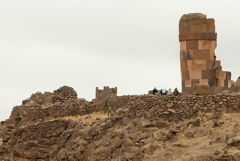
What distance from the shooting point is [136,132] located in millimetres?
21766

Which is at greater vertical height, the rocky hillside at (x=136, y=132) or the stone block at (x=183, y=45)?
the stone block at (x=183, y=45)

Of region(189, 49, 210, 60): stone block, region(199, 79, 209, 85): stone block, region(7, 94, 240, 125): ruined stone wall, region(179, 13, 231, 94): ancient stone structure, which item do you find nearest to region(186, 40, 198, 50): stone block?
region(179, 13, 231, 94): ancient stone structure

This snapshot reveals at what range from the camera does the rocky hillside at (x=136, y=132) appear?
19531mm

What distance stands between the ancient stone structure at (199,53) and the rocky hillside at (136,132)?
2.07m

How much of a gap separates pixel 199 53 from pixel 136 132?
170 inches

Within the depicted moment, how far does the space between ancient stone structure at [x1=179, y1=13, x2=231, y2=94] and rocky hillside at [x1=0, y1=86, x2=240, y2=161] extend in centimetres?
207

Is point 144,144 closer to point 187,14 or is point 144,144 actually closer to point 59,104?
point 187,14

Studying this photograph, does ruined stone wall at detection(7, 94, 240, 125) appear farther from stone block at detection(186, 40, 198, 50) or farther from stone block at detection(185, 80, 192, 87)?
stone block at detection(186, 40, 198, 50)

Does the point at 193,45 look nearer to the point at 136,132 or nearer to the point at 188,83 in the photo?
the point at 188,83

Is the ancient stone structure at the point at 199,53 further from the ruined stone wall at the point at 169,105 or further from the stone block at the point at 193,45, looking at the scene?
the ruined stone wall at the point at 169,105

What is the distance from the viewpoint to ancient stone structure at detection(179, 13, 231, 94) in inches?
927

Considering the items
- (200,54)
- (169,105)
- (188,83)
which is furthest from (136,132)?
(200,54)

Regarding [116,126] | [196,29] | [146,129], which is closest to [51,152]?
[116,126]

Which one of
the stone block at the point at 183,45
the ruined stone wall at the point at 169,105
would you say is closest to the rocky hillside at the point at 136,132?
the ruined stone wall at the point at 169,105
